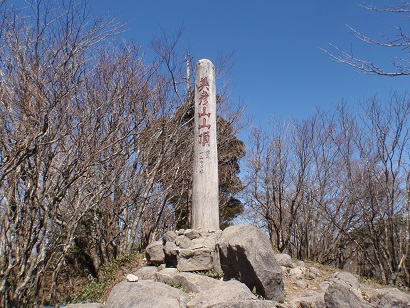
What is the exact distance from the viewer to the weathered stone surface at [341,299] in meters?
4.80

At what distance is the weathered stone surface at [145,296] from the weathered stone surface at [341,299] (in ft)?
6.70

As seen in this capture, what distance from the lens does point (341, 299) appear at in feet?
15.9

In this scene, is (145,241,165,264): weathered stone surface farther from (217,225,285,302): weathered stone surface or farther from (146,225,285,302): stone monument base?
(217,225,285,302): weathered stone surface

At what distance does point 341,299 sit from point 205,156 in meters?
3.92

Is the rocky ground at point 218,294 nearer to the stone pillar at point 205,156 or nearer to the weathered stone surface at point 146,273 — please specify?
the weathered stone surface at point 146,273

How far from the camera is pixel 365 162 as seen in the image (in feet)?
37.5

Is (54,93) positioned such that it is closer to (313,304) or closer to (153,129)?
(153,129)

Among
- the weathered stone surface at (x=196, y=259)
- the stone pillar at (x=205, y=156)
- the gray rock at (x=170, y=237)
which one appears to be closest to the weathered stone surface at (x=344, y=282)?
the weathered stone surface at (x=196, y=259)

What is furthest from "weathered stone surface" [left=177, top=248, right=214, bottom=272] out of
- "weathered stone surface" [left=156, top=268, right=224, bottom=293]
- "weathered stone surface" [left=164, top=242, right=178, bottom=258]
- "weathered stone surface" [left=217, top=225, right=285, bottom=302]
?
"weathered stone surface" [left=156, top=268, right=224, bottom=293]

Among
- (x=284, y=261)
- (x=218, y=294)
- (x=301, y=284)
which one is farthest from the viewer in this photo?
(x=284, y=261)

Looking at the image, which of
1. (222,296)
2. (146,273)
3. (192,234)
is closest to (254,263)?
(222,296)

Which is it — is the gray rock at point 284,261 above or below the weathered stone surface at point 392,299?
above

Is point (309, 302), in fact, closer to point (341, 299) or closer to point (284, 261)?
point (341, 299)

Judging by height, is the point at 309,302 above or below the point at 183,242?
below
